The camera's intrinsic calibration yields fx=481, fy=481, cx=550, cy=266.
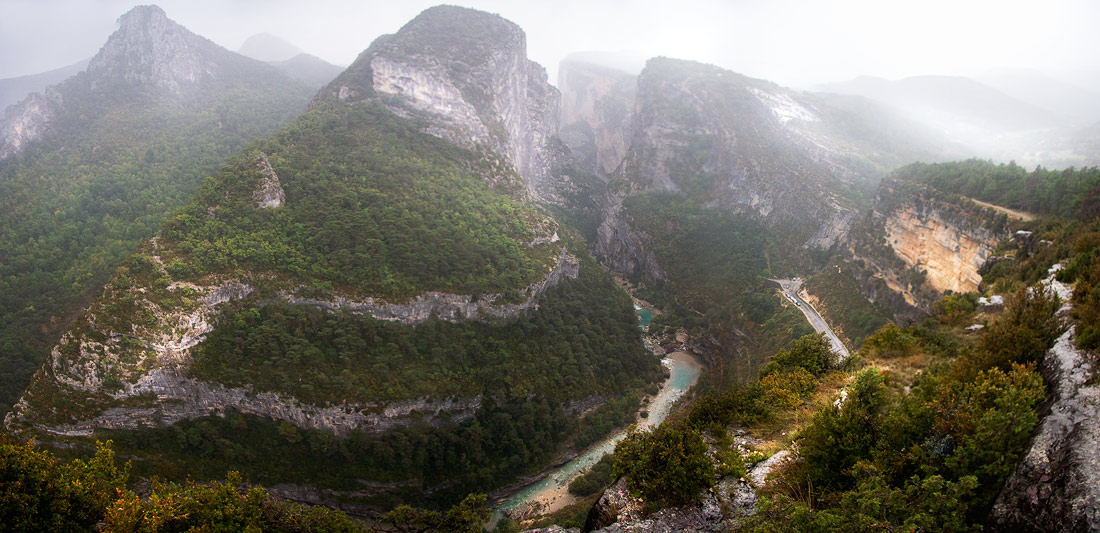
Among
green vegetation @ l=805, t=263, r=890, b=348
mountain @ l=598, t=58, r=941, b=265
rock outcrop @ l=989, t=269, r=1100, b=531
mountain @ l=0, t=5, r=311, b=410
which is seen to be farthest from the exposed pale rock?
mountain @ l=598, t=58, r=941, b=265

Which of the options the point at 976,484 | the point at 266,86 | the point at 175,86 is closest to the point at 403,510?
the point at 976,484

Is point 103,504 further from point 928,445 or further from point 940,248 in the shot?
point 940,248

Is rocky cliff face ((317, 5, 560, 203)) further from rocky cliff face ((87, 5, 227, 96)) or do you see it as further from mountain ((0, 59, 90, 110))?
mountain ((0, 59, 90, 110))

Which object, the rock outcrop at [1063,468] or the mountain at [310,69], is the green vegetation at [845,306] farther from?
the mountain at [310,69]

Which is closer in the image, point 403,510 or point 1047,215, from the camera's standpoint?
point 403,510

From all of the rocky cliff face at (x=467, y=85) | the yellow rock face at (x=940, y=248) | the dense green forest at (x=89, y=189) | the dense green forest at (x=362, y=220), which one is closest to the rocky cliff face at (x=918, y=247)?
the yellow rock face at (x=940, y=248)

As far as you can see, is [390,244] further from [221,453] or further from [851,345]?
[851,345]
